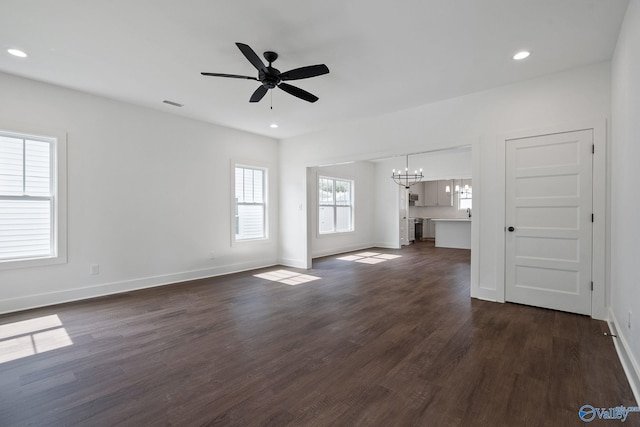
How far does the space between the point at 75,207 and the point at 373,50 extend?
4.39 metres

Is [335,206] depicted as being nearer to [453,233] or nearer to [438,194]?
[453,233]

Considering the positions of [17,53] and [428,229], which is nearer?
[17,53]

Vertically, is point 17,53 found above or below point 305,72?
above

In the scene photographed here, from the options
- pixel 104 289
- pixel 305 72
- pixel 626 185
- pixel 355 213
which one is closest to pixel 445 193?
pixel 355 213

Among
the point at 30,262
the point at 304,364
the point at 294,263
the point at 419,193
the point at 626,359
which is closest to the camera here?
the point at 626,359

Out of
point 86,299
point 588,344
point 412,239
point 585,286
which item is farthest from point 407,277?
point 412,239

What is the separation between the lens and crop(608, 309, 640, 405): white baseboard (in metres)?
1.99

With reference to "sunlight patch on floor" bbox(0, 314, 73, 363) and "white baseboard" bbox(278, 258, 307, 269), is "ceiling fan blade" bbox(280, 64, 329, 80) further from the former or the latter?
"white baseboard" bbox(278, 258, 307, 269)

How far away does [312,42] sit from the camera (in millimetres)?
2963

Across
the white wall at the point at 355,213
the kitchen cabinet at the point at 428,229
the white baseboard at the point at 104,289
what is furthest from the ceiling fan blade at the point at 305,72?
the kitchen cabinet at the point at 428,229

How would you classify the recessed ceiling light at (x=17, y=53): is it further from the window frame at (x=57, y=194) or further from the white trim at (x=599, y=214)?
the white trim at (x=599, y=214)

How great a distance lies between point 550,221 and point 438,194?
8.40 metres

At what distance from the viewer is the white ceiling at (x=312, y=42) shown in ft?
8.13

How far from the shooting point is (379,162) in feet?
32.8
